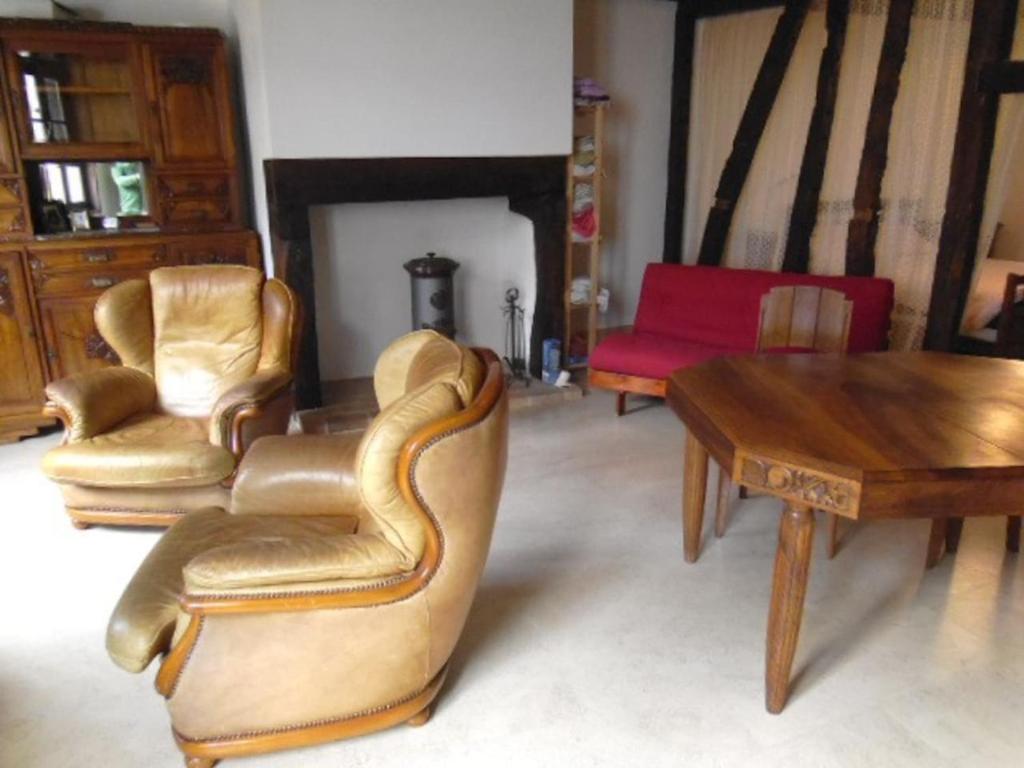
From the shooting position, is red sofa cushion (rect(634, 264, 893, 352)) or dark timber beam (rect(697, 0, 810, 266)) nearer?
red sofa cushion (rect(634, 264, 893, 352))

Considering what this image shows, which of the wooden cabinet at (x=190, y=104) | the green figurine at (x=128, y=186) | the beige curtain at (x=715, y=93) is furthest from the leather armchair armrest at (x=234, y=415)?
the beige curtain at (x=715, y=93)

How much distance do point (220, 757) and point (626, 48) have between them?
4704 millimetres

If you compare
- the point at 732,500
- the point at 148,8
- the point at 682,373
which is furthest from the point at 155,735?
the point at 148,8

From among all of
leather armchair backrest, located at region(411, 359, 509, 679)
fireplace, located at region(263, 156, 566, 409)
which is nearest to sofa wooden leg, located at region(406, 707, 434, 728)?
leather armchair backrest, located at region(411, 359, 509, 679)

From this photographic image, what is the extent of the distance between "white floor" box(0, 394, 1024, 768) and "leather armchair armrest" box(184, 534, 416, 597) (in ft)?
1.65

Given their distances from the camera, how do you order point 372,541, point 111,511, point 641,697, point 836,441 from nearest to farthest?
point 372,541 → point 836,441 → point 641,697 → point 111,511

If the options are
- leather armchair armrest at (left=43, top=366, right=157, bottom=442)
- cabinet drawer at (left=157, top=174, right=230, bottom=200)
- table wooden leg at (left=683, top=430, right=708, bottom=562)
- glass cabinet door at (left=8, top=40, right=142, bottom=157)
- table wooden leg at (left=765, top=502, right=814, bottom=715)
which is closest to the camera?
table wooden leg at (left=765, top=502, right=814, bottom=715)

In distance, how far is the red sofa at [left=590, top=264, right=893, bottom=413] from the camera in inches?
150

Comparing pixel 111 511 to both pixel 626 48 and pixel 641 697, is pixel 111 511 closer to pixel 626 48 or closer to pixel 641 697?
pixel 641 697

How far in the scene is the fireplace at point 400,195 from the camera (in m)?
3.81

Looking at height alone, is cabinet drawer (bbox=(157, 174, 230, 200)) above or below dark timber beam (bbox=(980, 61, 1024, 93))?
below

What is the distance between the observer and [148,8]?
13.5 ft

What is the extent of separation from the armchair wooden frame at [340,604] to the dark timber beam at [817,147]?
320cm

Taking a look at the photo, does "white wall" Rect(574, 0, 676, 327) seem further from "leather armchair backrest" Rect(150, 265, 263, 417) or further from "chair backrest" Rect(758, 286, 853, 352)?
"leather armchair backrest" Rect(150, 265, 263, 417)
